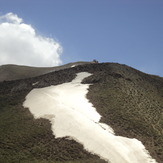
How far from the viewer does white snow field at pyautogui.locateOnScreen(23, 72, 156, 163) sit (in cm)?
3556

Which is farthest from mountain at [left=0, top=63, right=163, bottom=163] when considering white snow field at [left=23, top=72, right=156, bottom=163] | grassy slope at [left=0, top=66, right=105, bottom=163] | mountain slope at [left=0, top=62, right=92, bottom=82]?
mountain slope at [left=0, top=62, right=92, bottom=82]

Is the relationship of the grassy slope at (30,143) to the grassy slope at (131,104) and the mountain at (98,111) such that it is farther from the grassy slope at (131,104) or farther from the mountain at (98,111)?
the grassy slope at (131,104)

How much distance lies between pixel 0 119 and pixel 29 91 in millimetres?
16239

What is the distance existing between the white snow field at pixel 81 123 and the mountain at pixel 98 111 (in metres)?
1.15

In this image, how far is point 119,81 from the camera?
63750mm

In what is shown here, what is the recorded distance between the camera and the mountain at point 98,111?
35.9m

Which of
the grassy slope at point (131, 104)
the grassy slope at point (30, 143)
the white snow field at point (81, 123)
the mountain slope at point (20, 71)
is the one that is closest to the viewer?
the grassy slope at point (30, 143)

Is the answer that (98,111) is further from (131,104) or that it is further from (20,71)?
(20,71)

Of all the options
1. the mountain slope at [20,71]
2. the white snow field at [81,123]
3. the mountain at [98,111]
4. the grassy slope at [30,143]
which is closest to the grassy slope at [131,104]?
the mountain at [98,111]

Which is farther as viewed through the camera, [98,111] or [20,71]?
[20,71]

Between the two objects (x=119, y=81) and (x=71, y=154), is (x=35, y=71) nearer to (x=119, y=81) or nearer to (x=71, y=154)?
(x=119, y=81)

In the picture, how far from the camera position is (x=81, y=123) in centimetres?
4303

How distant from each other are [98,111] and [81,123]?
6644 mm

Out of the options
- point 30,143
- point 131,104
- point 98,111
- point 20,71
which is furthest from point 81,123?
point 20,71
